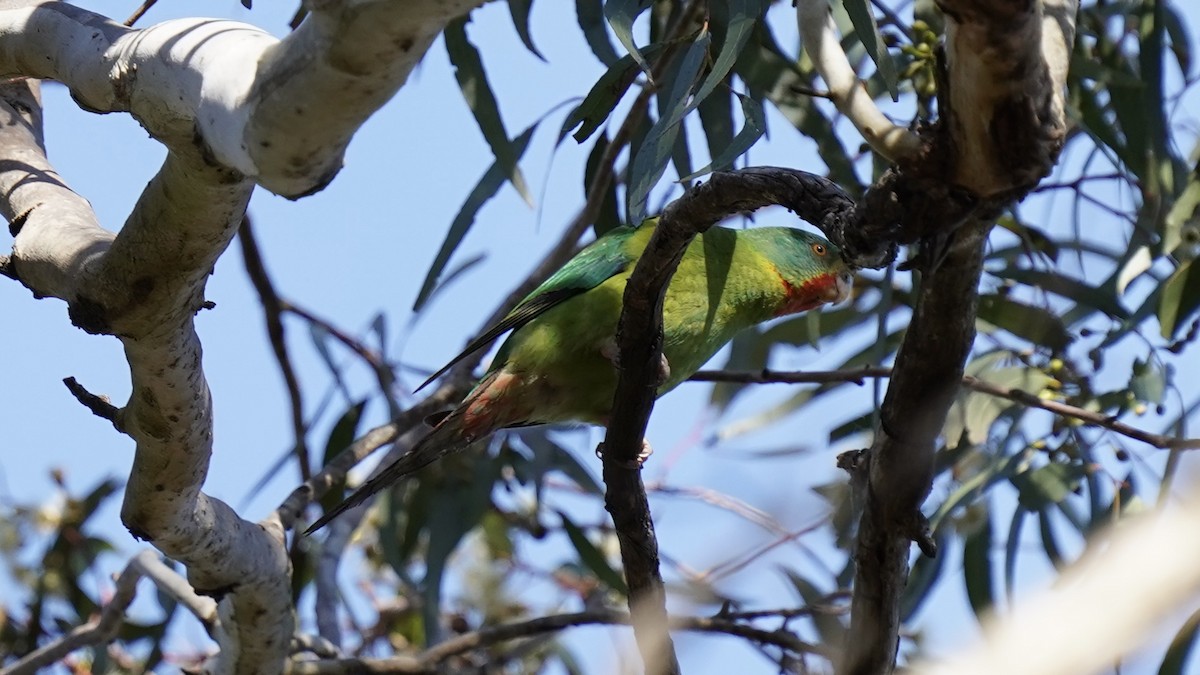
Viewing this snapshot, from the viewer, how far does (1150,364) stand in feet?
13.3

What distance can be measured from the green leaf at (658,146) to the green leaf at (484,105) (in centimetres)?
121

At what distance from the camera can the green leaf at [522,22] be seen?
3713mm

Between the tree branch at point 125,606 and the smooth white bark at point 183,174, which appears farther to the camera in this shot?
the tree branch at point 125,606

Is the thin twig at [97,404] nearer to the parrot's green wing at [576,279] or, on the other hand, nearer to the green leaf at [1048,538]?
the parrot's green wing at [576,279]

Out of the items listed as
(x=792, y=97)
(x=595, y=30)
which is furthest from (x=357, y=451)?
(x=792, y=97)

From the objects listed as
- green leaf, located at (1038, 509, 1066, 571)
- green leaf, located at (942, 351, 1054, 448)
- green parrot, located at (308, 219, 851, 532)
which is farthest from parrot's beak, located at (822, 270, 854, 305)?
green leaf, located at (1038, 509, 1066, 571)

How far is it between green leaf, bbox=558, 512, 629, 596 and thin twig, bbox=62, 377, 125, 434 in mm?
2374

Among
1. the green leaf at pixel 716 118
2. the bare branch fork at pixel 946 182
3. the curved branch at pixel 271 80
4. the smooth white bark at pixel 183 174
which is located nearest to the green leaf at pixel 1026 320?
the green leaf at pixel 716 118

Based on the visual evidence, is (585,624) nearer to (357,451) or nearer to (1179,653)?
(357,451)

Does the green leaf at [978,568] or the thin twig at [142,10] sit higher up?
the thin twig at [142,10]

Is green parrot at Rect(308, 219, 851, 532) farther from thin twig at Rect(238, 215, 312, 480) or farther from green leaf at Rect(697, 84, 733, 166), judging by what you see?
thin twig at Rect(238, 215, 312, 480)

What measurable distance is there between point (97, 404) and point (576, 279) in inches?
63.0

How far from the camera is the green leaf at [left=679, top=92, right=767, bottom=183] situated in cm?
237

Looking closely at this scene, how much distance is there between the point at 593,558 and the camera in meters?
4.70
